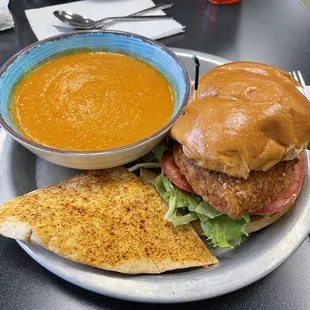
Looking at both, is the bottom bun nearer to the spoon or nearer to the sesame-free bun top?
the sesame-free bun top

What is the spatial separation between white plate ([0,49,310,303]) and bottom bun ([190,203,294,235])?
24 millimetres

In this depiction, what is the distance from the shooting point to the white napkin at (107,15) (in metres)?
2.77

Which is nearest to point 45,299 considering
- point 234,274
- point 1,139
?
point 234,274

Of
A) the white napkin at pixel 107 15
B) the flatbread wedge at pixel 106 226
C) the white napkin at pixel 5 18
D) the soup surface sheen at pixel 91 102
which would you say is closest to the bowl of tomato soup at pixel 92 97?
the soup surface sheen at pixel 91 102

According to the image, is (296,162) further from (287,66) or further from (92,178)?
(287,66)

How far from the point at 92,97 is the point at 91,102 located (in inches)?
1.4

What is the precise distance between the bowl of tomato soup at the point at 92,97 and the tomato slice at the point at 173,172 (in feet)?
0.26

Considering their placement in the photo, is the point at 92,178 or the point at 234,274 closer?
the point at 234,274

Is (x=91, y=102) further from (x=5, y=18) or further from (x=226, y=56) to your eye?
(x=5, y=18)

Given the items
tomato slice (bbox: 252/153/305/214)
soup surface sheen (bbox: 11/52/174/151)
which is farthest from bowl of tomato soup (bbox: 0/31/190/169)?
tomato slice (bbox: 252/153/305/214)

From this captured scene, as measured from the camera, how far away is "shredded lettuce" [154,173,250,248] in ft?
5.34

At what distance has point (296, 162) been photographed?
5.71ft

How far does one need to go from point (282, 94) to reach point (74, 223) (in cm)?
90

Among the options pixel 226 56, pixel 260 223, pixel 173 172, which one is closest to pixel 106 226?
pixel 173 172
